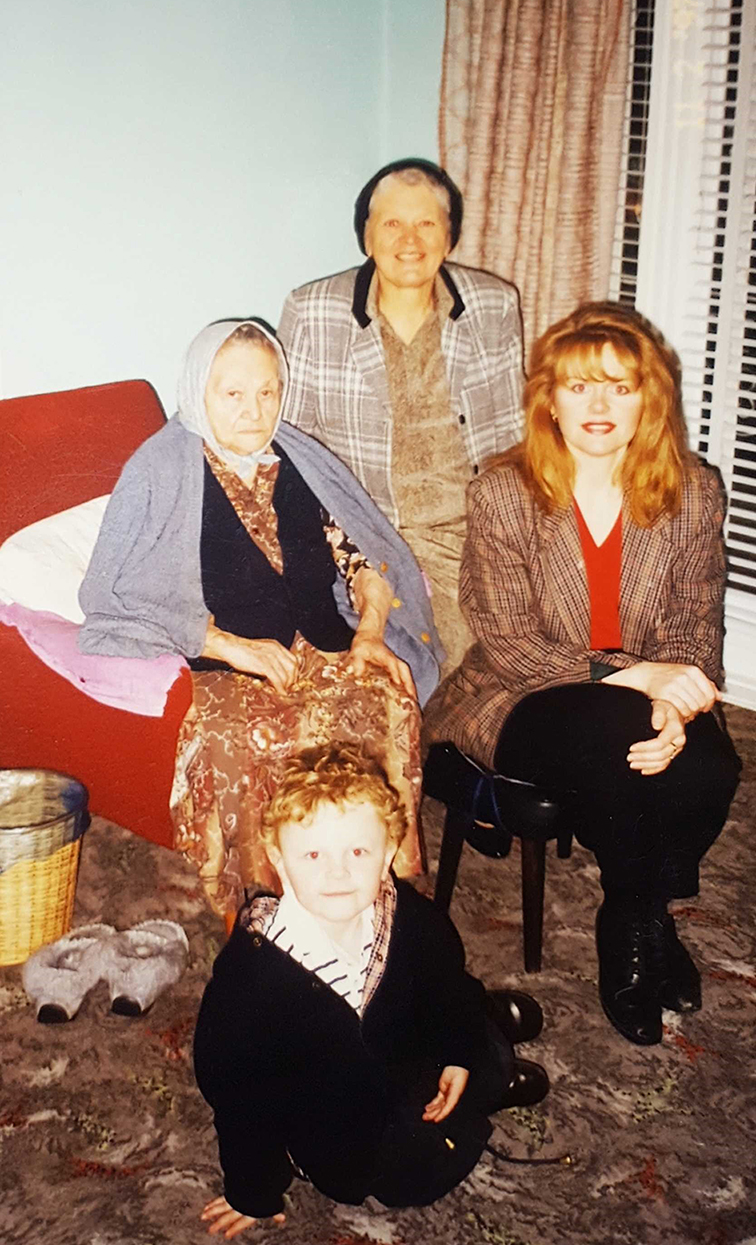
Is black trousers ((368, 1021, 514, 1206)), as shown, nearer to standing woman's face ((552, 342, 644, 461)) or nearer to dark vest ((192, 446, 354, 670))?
dark vest ((192, 446, 354, 670))

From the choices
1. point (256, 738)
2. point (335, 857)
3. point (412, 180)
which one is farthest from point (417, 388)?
point (335, 857)

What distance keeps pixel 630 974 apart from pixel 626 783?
0.39m

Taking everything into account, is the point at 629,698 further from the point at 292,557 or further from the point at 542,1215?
the point at 542,1215

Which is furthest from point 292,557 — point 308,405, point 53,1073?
point 53,1073

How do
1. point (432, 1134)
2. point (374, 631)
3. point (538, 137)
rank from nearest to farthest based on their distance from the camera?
point (432, 1134), point (374, 631), point (538, 137)

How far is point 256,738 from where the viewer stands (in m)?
2.03

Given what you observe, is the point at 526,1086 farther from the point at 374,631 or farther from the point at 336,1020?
the point at 374,631

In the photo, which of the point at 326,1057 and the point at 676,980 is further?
the point at 676,980

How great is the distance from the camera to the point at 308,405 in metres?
2.70

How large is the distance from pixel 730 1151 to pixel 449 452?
1.59 meters

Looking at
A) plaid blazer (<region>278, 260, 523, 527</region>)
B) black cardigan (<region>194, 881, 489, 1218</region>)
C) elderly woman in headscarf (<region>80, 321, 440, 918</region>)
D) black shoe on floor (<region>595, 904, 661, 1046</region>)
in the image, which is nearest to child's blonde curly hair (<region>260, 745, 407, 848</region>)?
black cardigan (<region>194, 881, 489, 1218</region>)

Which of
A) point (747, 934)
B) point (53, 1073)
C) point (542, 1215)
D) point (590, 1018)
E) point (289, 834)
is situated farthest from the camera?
point (747, 934)

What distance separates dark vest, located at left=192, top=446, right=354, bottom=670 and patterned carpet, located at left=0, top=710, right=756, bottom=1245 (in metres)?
0.67

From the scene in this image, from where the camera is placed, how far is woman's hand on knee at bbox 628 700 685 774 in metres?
1.92
